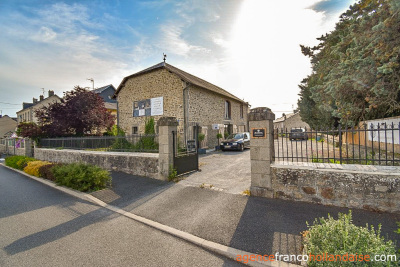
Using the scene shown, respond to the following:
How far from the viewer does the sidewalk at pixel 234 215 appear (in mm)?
3125

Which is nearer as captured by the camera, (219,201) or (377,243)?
(377,243)

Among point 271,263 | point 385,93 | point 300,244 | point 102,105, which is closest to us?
point 271,263

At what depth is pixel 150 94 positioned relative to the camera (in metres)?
16.2

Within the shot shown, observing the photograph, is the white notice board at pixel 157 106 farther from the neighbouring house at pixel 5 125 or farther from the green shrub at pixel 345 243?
the neighbouring house at pixel 5 125

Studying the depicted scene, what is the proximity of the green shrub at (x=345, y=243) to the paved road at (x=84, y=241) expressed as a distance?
1.17m

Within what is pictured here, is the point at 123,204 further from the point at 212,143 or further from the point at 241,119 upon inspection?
the point at 241,119

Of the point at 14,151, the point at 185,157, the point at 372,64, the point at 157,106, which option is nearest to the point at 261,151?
the point at 185,157

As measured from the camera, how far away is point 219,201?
189 inches

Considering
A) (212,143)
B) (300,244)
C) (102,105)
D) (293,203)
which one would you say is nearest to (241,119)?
(212,143)

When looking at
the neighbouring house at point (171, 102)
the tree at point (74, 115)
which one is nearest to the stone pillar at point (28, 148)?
the tree at point (74, 115)

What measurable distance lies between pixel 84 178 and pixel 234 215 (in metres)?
5.14

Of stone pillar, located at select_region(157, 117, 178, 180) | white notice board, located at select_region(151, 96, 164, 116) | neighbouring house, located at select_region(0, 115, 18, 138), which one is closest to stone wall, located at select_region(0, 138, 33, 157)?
white notice board, located at select_region(151, 96, 164, 116)

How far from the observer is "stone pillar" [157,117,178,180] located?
22.0ft

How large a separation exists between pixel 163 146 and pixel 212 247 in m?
4.27
